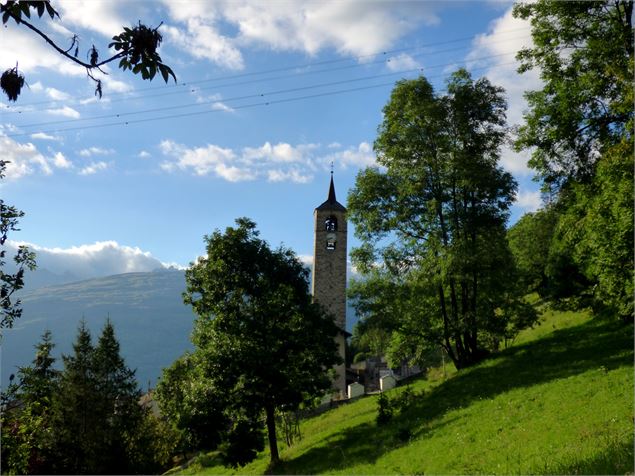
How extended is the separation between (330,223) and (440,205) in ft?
136

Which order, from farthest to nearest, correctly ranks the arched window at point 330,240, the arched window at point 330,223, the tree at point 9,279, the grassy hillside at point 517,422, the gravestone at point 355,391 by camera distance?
the arched window at point 330,223 < the arched window at point 330,240 < the gravestone at point 355,391 < the grassy hillside at point 517,422 < the tree at point 9,279

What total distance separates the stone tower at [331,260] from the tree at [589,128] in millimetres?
42622

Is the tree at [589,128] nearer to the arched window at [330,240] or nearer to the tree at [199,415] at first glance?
the tree at [199,415]

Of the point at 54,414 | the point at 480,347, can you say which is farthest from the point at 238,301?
the point at 54,414

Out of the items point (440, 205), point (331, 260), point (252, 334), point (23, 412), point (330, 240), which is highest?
point (330, 240)

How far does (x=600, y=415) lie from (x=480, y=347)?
15084 mm

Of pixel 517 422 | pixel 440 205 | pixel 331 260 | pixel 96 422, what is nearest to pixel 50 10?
pixel 517 422

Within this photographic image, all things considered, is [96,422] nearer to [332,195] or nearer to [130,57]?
[130,57]

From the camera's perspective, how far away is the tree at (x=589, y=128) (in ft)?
55.6

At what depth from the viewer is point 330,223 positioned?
67.1m

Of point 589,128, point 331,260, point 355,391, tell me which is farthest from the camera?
point 331,260

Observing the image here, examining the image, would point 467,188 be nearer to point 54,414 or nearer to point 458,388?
point 458,388

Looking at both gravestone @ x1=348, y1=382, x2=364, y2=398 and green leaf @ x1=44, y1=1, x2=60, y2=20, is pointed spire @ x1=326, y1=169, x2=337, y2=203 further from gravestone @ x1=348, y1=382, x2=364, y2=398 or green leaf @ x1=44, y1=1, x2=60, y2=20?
green leaf @ x1=44, y1=1, x2=60, y2=20

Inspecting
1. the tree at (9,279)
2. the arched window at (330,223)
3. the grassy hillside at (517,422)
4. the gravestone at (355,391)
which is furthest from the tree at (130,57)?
the arched window at (330,223)
